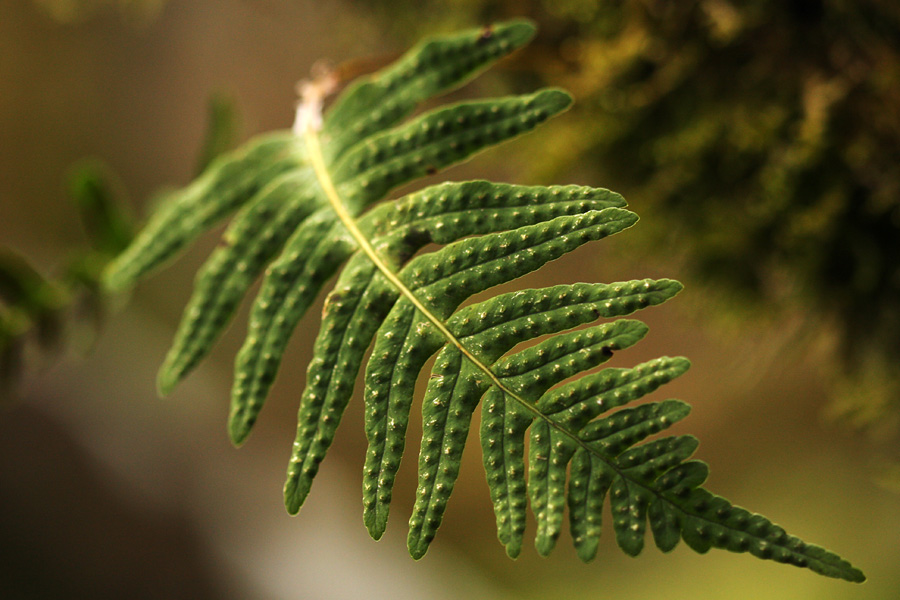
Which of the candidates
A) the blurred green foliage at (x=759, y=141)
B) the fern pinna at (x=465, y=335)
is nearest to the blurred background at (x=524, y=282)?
the blurred green foliage at (x=759, y=141)

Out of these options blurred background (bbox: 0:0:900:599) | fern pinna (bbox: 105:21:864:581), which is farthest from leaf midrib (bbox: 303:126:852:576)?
blurred background (bbox: 0:0:900:599)

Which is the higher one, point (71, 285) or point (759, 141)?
point (759, 141)

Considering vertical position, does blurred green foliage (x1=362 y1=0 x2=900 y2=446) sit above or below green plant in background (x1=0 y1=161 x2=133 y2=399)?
above

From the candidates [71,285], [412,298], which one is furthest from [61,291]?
[412,298]

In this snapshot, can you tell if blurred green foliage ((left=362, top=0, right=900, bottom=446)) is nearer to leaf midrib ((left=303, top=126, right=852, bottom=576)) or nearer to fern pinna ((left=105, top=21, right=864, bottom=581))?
fern pinna ((left=105, top=21, right=864, bottom=581))

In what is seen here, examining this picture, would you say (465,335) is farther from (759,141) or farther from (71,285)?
(71,285)
